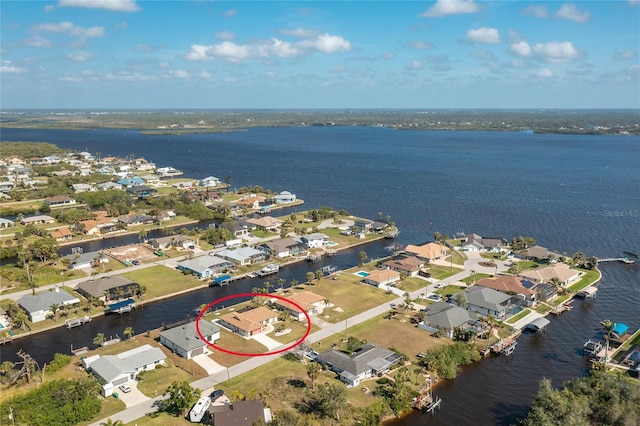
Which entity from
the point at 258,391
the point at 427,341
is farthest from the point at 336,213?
the point at 258,391

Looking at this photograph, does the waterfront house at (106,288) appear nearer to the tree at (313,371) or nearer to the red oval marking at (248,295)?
the red oval marking at (248,295)

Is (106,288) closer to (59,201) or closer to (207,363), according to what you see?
(207,363)

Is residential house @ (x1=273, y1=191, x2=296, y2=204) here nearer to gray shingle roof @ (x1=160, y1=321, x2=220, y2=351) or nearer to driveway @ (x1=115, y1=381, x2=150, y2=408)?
gray shingle roof @ (x1=160, y1=321, x2=220, y2=351)

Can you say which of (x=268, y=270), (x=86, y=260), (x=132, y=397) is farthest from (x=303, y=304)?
(x=86, y=260)

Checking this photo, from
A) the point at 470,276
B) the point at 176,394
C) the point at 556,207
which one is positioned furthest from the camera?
the point at 556,207

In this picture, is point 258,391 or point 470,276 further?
point 470,276

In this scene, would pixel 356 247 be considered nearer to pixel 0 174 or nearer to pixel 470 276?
pixel 470 276

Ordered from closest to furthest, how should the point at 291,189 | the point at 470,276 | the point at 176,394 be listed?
1. the point at 176,394
2. the point at 470,276
3. the point at 291,189

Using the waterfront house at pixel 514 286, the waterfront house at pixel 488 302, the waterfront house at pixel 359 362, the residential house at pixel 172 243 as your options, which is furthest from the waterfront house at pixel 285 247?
the waterfront house at pixel 359 362
